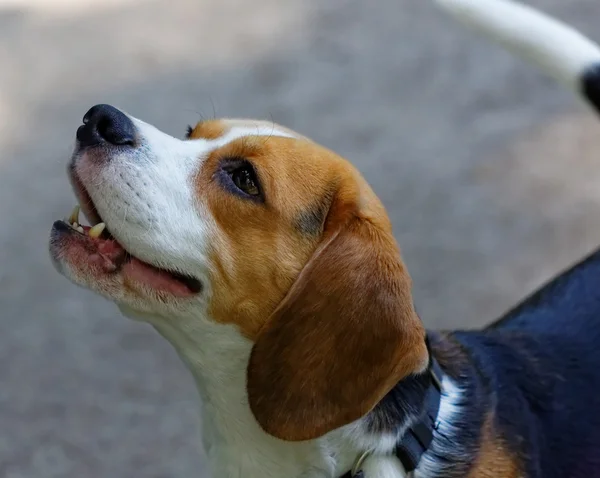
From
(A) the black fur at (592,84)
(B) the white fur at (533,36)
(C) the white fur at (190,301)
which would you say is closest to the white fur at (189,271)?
(C) the white fur at (190,301)

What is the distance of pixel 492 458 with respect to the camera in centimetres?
202

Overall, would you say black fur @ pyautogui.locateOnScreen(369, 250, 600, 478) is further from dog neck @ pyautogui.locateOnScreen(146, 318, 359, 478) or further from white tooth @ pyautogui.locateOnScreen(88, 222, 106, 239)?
white tooth @ pyautogui.locateOnScreen(88, 222, 106, 239)

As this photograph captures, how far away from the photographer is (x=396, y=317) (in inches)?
70.2

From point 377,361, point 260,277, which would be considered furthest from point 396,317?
point 260,277

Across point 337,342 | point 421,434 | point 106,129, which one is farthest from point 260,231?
point 421,434

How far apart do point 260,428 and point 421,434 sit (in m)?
0.37

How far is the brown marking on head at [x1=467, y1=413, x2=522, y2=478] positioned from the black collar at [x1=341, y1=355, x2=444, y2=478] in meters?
0.14

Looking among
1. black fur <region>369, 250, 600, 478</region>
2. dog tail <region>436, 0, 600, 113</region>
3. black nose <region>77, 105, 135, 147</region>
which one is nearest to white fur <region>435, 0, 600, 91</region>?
dog tail <region>436, 0, 600, 113</region>

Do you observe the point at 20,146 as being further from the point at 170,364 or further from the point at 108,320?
the point at 170,364

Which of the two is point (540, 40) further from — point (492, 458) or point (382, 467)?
point (382, 467)

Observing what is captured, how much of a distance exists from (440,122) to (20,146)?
6.93 feet

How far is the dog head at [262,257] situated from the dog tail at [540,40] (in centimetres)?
99

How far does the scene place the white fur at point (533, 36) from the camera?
2666 mm

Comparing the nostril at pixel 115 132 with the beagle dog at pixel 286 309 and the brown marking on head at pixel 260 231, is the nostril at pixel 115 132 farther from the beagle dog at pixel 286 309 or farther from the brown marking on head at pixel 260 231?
the brown marking on head at pixel 260 231
